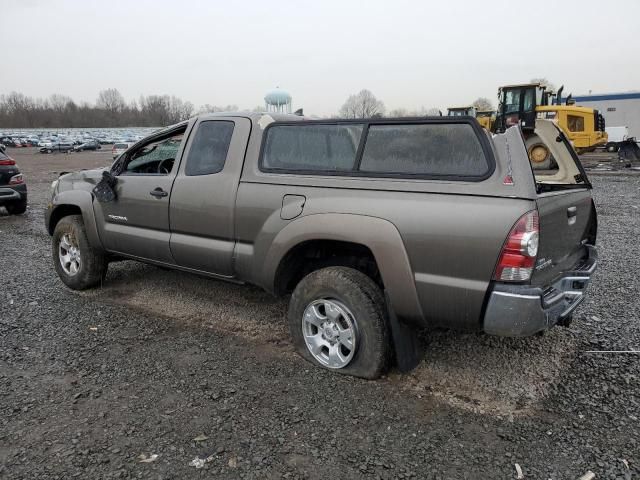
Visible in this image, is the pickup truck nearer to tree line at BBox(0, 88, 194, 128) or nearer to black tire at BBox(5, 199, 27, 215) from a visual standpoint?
black tire at BBox(5, 199, 27, 215)

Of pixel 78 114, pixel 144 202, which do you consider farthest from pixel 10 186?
pixel 78 114

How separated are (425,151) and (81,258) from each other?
12.8 feet

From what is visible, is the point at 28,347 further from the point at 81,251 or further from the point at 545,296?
the point at 545,296

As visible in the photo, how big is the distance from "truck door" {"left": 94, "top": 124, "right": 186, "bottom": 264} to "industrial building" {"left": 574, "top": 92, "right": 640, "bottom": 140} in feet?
127

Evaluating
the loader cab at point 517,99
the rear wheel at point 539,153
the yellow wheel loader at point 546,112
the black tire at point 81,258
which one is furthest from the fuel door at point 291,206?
the loader cab at point 517,99

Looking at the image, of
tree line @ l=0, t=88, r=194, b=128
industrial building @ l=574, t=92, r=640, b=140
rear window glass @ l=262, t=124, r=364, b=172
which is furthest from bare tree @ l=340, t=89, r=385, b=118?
tree line @ l=0, t=88, r=194, b=128

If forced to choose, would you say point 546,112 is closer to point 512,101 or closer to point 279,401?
point 512,101

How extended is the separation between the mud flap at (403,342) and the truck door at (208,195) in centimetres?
144

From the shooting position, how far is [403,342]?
3232 mm

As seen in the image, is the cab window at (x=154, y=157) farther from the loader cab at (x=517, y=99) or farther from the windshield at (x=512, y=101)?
the windshield at (x=512, y=101)

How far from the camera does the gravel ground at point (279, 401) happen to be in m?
2.57

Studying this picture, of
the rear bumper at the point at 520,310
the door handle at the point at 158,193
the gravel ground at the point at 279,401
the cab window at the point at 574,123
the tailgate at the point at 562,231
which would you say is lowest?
the gravel ground at the point at 279,401

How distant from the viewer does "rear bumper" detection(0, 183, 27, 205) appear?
34.0 feet

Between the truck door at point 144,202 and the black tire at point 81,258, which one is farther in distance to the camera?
the black tire at point 81,258
